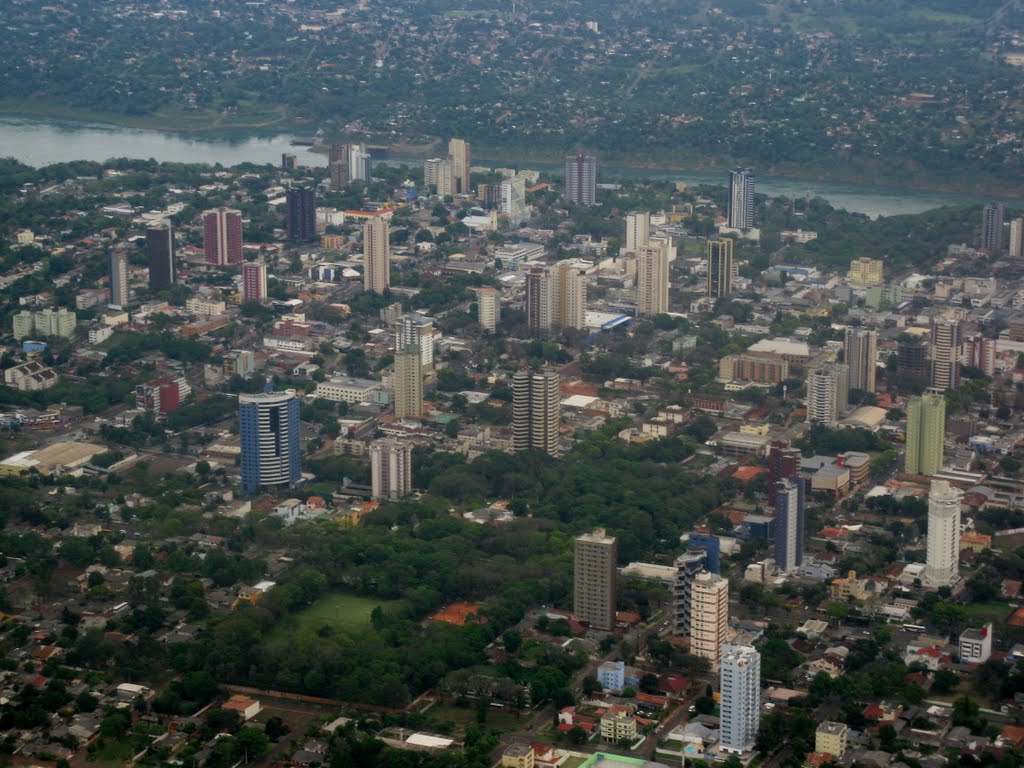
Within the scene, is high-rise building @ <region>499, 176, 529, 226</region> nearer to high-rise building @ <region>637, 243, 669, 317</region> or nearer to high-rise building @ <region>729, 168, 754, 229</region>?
high-rise building @ <region>729, 168, 754, 229</region>

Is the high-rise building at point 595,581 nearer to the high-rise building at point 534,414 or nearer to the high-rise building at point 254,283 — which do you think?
the high-rise building at point 534,414

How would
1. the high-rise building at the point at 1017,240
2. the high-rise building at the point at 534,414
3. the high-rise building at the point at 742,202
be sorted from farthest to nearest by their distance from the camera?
the high-rise building at the point at 742,202, the high-rise building at the point at 1017,240, the high-rise building at the point at 534,414

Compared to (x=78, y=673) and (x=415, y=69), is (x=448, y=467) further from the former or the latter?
(x=415, y=69)

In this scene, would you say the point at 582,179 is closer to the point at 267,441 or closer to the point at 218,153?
the point at 218,153

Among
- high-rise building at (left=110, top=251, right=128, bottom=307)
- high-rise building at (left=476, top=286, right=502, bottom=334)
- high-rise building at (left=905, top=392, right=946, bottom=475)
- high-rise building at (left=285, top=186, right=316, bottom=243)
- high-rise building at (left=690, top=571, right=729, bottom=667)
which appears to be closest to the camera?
high-rise building at (left=690, top=571, right=729, bottom=667)

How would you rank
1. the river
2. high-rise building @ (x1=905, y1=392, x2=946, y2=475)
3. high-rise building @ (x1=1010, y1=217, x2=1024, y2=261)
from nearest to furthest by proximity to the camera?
1. high-rise building @ (x1=905, y1=392, x2=946, y2=475)
2. high-rise building @ (x1=1010, y1=217, x2=1024, y2=261)
3. the river

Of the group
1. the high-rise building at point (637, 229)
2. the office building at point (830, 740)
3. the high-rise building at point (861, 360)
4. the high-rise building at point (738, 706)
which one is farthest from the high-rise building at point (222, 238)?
the office building at point (830, 740)

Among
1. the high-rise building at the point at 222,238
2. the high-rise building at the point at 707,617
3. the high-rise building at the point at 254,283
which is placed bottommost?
the high-rise building at the point at 707,617

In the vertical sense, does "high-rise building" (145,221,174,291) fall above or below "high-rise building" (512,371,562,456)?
above

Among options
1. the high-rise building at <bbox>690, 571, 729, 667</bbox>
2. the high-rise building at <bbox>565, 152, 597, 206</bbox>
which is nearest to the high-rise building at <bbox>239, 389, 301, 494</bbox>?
the high-rise building at <bbox>690, 571, 729, 667</bbox>
